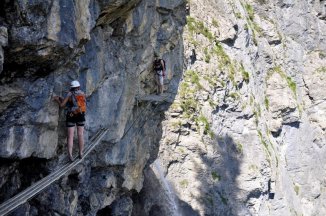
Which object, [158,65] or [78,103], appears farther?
[158,65]

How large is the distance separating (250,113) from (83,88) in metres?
23.0

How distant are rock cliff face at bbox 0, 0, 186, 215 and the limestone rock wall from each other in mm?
5195

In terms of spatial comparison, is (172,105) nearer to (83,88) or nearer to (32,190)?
(83,88)

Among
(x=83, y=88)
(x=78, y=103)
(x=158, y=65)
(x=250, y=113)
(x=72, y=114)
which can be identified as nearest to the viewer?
(x=78, y=103)

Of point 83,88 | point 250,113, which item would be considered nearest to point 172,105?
point 250,113

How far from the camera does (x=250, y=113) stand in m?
36.7

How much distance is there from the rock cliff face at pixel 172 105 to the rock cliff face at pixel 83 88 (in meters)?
0.05

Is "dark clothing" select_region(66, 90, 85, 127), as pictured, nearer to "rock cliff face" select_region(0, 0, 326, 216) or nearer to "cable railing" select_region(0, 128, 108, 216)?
"rock cliff face" select_region(0, 0, 326, 216)

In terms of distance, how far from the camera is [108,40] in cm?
1894

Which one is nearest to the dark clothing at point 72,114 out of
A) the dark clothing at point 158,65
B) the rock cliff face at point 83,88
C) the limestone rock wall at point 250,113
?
the rock cliff face at point 83,88

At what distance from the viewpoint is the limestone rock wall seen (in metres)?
32.2

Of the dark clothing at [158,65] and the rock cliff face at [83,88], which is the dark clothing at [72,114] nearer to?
the rock cliff face at [83,88]

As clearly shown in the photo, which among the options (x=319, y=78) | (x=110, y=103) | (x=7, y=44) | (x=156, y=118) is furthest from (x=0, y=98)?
(x=319, y=78)

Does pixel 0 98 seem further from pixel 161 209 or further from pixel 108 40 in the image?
pixel 161 209
